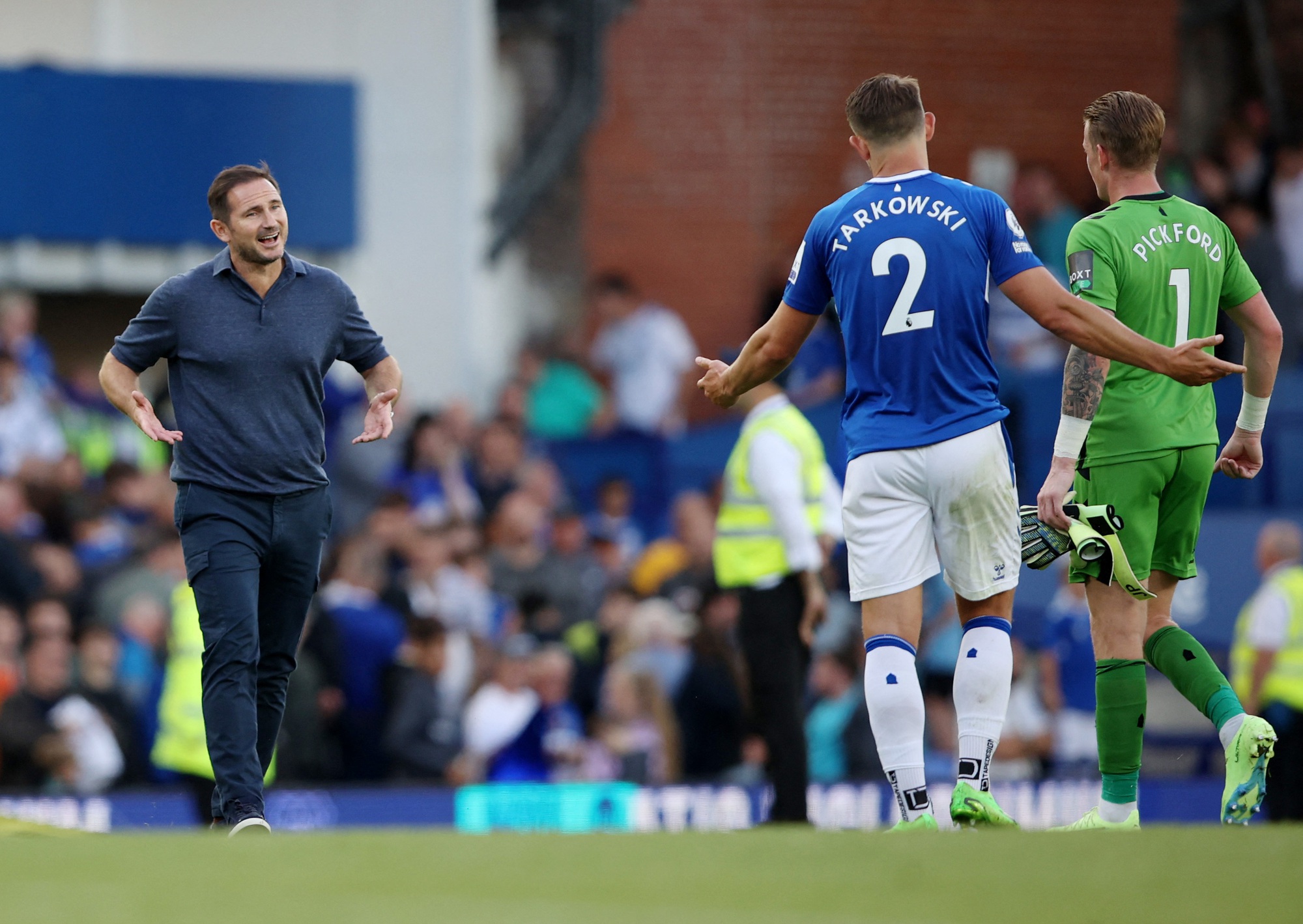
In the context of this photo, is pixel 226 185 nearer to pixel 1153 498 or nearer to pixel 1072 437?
pixel 1072 437

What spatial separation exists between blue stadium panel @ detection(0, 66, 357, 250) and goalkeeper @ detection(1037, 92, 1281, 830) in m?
11.6

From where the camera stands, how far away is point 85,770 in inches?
419

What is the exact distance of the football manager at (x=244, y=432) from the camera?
6133mm

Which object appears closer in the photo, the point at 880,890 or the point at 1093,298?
the point at 880,890

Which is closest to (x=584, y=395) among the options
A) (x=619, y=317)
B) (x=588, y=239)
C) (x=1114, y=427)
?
(x=619, y=317)

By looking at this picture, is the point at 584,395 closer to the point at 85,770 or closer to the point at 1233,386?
the point at 1233,386

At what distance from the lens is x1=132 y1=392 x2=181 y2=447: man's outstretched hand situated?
19.8 feet

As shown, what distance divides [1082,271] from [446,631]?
6.57 metres

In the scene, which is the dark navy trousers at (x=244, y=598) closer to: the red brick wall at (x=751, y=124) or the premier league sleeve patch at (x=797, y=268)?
the premier league sleeve patch at (x=797, y=268)

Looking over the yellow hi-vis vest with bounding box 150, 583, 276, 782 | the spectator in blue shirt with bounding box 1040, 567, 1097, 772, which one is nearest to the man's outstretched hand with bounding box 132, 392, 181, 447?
the yellow hi-vis vest with bounding box 150, 583, 276, 782

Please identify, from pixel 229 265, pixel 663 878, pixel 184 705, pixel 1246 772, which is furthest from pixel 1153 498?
pixel 184 705

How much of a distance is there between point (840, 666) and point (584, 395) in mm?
5117

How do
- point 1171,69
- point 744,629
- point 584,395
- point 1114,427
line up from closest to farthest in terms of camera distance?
point 1114,427
point 744,629
point 584,395
point 1171,69

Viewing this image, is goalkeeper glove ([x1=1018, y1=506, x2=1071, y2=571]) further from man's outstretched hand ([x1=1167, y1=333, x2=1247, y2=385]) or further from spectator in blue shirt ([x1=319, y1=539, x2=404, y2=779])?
spectator in blue shirt ([x1=319, y1=539, x2=404, y2=779])
